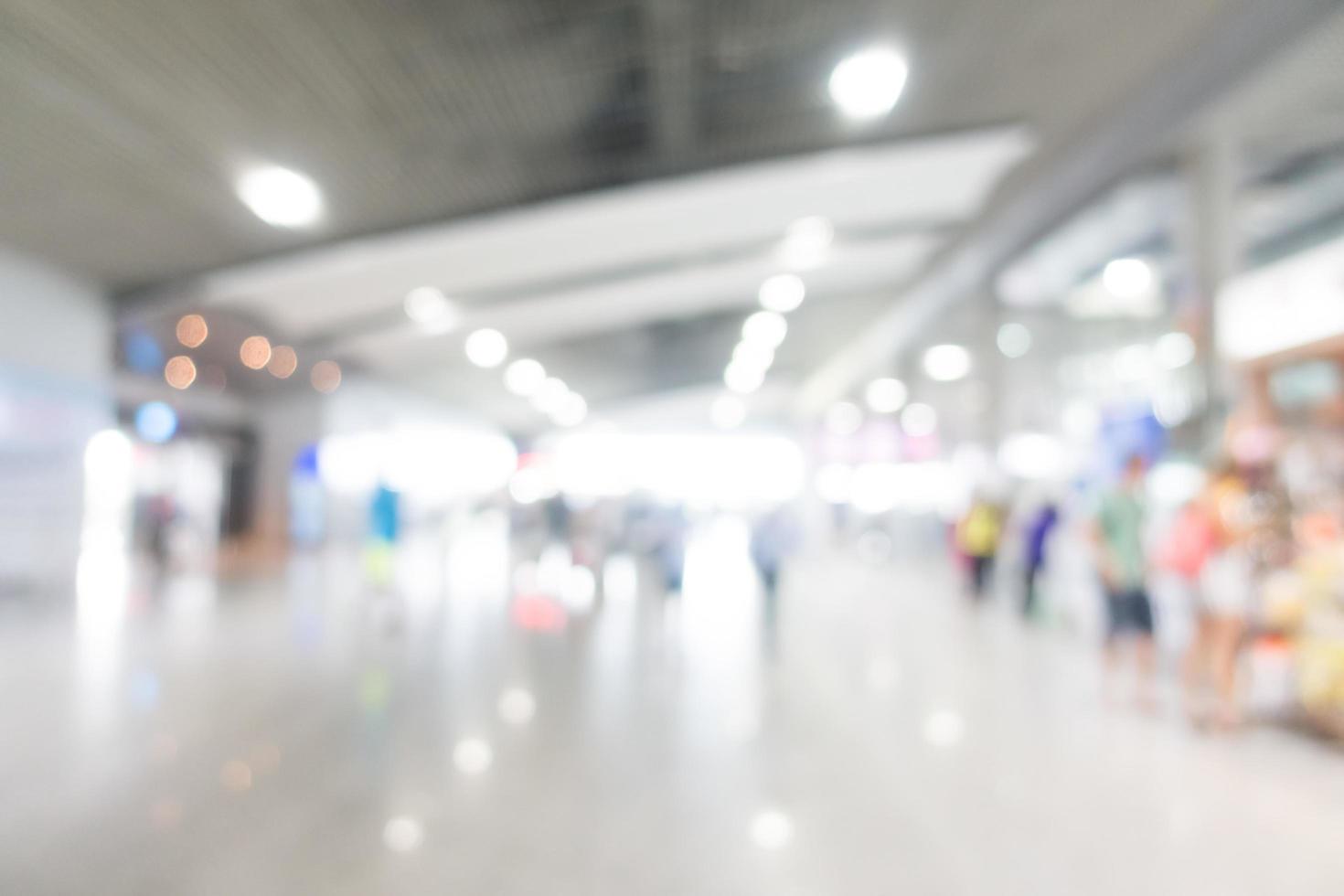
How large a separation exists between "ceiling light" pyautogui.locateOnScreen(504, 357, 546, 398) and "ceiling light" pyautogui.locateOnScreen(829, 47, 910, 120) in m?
13.7

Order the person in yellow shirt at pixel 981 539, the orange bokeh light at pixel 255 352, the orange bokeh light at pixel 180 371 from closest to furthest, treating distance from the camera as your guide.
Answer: the orange bokeh light at pixel 180 371
the person in yellow shirt at pixel 981 539
the orange bokeh light at pixel 255 352

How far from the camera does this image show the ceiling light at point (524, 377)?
63.6 feet

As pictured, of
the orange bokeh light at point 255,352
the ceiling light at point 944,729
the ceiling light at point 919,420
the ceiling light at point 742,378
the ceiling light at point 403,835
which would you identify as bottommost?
the ceiling light at point 944,729

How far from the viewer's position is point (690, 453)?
33.0 metres

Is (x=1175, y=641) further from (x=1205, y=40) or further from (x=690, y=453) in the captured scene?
(x=690, y=453)

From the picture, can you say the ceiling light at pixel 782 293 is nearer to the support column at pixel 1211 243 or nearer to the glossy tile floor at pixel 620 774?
the support column at pixel 1211 243

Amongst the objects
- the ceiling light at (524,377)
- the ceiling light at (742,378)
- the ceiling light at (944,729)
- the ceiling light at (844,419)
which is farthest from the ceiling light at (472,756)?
the ceiling light at (742,378)

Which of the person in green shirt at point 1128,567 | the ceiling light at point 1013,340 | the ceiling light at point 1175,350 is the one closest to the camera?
the person in green shirt at point 1128,567

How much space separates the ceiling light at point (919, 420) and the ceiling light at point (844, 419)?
329cm

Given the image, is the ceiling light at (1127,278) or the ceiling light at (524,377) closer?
the ceiling light at (1127,278)

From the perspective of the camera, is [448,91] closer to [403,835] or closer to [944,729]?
[403,835]

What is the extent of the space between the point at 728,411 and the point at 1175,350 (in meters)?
24.4

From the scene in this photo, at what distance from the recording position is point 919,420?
55.2ft

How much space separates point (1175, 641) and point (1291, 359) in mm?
2820
